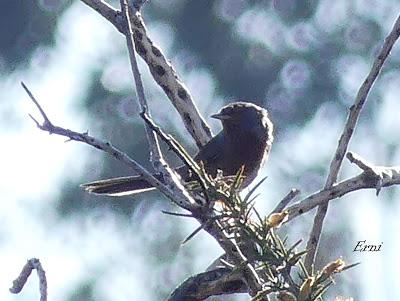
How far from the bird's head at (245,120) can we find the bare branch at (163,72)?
1394 millimetres

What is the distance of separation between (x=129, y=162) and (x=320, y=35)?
309 inches

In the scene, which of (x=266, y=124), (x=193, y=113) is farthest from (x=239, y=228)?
(x=266, y=124)

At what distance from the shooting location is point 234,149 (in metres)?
3.99

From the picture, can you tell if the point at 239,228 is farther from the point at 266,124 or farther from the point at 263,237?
the point at 266,124

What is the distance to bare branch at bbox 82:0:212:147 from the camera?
2674 millimetres

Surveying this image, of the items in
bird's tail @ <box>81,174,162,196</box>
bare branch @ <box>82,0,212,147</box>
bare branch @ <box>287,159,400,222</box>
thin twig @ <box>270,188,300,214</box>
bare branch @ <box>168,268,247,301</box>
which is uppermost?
bird's tail @ <box>81,174,162,196</box>

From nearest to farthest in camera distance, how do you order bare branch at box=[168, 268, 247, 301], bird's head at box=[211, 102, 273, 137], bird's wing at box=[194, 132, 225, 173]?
bare branch at box=[168, 268, 247, 301] → bird's wing at box=[194, 132, 225, 173] → bird's head at box=[211, 102, 273, 137]

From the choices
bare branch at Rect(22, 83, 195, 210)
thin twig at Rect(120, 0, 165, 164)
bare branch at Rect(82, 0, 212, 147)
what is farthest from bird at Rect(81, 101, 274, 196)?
bare branch at Rect(22, 83, 195, 210)

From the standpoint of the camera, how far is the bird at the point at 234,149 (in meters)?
3.46

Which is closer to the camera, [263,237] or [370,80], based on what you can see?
[263,237]

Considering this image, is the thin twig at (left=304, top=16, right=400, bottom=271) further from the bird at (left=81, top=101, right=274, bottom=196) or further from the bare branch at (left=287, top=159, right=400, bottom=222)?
the bird at (left=81, top=101, right=274, bottom=196)

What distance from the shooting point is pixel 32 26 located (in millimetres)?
8398

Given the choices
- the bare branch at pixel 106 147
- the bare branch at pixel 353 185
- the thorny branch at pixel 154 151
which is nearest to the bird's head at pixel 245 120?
the bare branch at pixel 353 185

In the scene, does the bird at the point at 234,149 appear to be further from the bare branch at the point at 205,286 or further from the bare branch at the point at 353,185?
the bare branch at the point at 205,286
